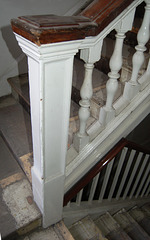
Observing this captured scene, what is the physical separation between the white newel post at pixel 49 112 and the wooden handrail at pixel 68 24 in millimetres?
25

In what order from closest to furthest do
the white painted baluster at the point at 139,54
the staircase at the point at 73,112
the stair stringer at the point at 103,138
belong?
the staircase at the point at 73,112
the white painted baluster at the point at 139,54
the stair stringer at the point at 103,138

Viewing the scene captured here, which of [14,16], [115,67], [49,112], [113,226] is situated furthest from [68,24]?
[113,226]

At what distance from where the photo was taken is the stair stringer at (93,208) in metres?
1.44

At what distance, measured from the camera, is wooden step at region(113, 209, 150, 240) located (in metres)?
1.96

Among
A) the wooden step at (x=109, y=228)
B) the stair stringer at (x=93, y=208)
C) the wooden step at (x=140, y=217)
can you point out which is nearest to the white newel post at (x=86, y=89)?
the stair stringer at (x=93, y=208)

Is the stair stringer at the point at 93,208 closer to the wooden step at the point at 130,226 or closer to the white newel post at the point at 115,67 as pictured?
the wooden step at the point at 130,226

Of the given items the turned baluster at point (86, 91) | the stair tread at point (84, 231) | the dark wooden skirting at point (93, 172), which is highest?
the turned baluster at point (86, 91)

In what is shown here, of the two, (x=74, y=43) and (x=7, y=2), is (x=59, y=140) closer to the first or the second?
(x=74, y=43)

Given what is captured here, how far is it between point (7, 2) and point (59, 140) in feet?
4.39

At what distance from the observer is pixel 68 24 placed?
2.09 feet

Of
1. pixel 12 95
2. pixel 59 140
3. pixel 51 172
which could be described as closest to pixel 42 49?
pixel 59 140

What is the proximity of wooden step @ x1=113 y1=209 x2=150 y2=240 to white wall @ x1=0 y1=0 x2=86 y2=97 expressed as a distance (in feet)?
5.29

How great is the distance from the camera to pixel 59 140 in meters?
0.91

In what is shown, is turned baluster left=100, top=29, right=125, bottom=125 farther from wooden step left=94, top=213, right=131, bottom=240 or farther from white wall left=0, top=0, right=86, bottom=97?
white wall left=0, top=0, right=86, bottom=97
